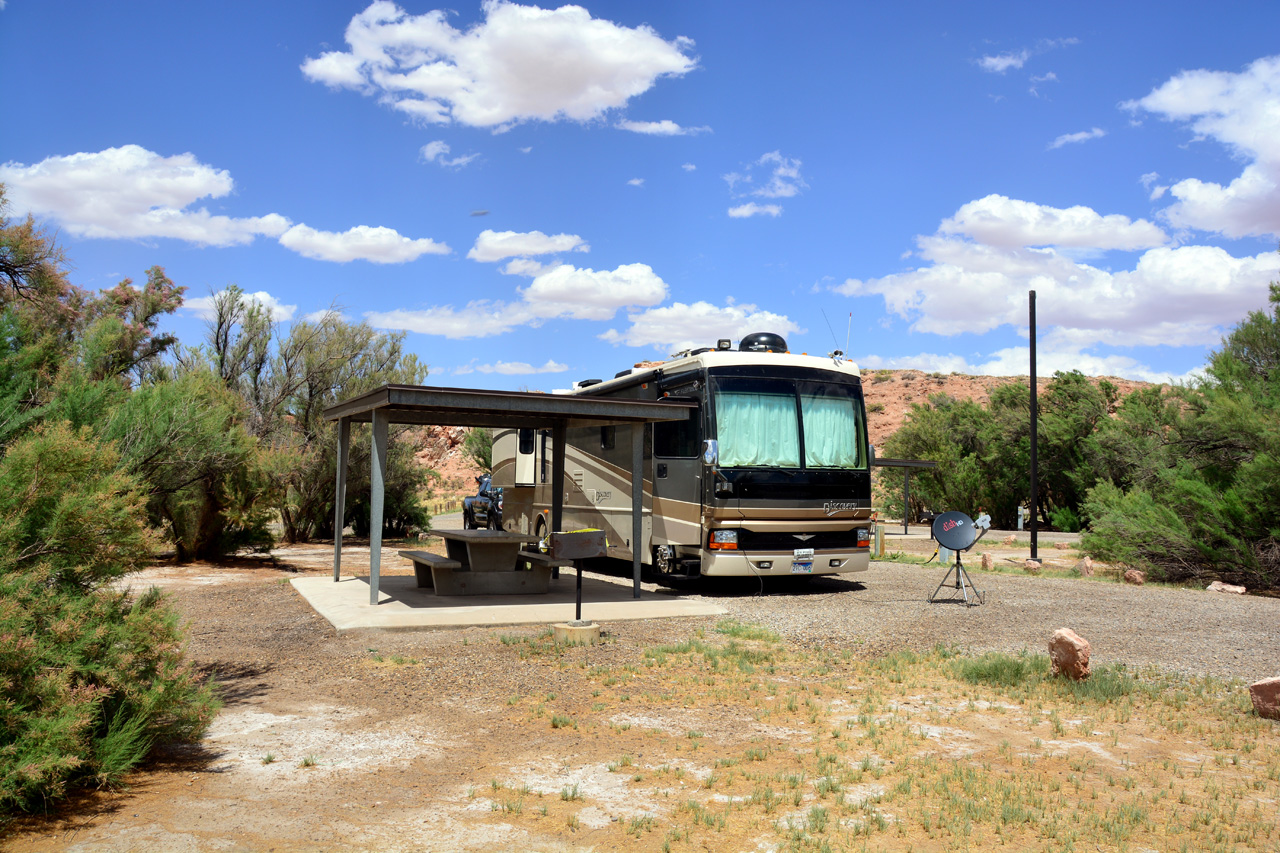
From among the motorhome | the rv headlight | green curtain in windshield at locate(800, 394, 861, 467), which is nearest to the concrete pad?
the rv headlight

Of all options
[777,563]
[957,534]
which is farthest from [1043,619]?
[777,563]

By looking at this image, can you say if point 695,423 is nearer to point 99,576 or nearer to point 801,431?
point 801,431

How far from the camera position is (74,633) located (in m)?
4.15

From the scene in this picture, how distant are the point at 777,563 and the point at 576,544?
13.7 feet


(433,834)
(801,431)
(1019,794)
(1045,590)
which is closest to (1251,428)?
(1045,590)

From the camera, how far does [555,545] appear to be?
8359 millimetres

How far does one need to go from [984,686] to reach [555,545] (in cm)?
374

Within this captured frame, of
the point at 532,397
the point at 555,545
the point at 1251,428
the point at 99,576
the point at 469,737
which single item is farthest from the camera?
the point at 1251,428

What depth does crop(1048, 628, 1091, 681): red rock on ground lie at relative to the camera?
685 centimetres

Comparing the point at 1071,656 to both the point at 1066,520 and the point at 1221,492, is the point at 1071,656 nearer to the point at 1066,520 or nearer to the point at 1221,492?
the point at 1221,492

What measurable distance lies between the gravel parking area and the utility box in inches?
85.8

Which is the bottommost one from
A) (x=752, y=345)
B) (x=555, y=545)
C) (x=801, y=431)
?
(x=555, y=545)

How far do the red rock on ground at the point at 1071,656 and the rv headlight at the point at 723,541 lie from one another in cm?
489

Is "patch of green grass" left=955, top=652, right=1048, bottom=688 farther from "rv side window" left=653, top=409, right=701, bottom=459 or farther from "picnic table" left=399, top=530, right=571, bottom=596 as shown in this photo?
"picnic table" left=399, top=530, right=571, bottom=596
